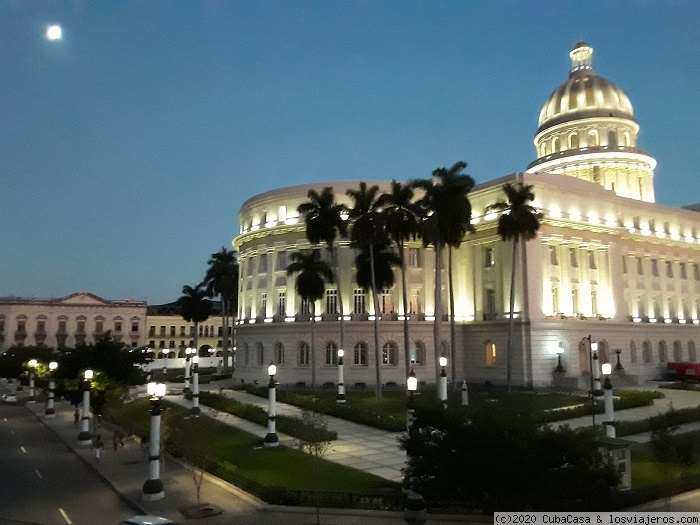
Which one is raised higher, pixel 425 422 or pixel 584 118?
pixel 584 118

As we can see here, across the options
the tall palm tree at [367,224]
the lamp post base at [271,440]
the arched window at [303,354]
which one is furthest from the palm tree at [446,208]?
the lamp post base at [271,440]

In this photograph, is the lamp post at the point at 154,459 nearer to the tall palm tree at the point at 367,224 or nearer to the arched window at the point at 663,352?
the tall palm tree at the point at 367,224

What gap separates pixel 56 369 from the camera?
1662 inches

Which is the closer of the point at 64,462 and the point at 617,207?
the point at 64,462

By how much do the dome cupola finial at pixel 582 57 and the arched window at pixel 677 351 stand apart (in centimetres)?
4817

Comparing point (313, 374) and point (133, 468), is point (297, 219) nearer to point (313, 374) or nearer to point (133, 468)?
point (313, 374)

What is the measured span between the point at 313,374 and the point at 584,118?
58.3m

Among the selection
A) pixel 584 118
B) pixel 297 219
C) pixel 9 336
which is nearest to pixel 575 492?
pixel 297 219

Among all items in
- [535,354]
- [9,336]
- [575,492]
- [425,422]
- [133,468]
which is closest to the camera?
[575,492]

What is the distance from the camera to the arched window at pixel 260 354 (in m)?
66.7

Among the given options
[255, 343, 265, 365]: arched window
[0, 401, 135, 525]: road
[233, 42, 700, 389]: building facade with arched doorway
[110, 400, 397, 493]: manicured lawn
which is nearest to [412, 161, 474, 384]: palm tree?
[233, 42, 700, 389]: building facade with arched doorway

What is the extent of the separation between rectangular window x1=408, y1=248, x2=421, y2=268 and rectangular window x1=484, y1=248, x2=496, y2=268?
24.1 feet

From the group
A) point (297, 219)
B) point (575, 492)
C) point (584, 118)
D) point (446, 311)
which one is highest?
point (584, 118)

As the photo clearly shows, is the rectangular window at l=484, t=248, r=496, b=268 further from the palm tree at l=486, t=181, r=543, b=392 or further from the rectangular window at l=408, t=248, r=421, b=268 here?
the palm tree at l=486, t=181, r=543, b=392
